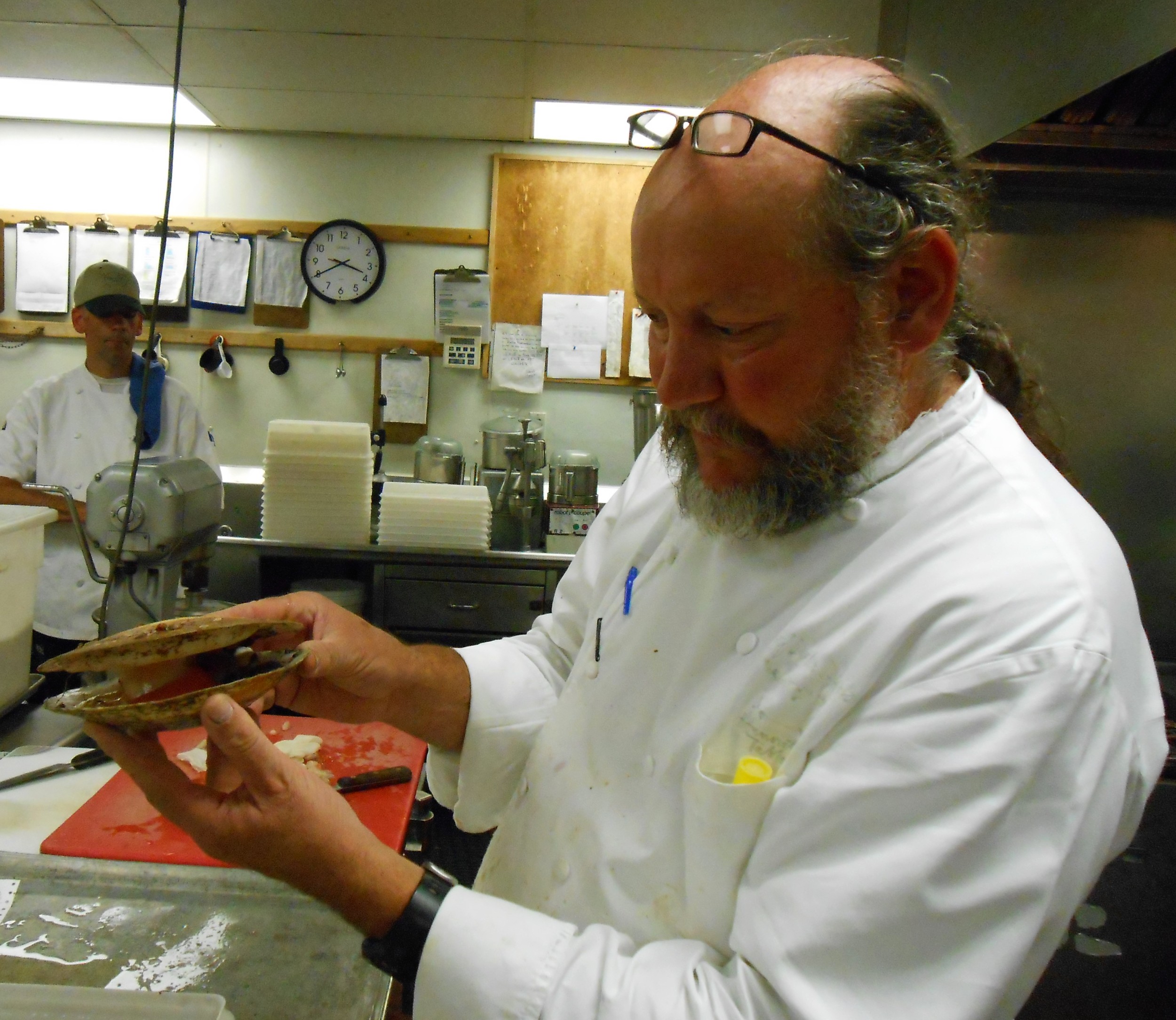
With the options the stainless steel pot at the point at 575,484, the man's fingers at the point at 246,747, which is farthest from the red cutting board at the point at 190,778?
the stainless steel pot at the point at 575,484

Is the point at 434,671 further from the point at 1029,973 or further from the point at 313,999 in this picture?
the point at 1029,973

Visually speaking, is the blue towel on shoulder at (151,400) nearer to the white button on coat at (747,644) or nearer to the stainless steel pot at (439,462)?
the stainless steel pot at (439,462)

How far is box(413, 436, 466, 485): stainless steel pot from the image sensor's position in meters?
4.00

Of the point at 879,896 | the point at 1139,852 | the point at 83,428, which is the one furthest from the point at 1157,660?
the point at 83,428

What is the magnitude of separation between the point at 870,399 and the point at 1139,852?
1864mm

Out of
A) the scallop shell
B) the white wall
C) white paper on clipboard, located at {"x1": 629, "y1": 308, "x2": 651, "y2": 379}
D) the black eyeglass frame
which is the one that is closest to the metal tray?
the scallop shell

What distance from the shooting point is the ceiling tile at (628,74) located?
3.27 m

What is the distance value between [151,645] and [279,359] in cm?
388

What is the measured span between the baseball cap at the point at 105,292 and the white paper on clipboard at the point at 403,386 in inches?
51.4

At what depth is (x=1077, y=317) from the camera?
8.72 feet

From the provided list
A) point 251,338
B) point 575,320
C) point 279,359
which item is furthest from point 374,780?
point 251,338

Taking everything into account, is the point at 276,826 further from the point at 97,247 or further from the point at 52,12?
the point at 97,247

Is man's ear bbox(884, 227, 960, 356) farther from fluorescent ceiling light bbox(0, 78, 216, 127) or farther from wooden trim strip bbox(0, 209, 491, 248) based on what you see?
fluorescent ceiling light bbox(0, 78, 216, 127)

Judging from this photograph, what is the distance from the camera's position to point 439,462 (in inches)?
157
